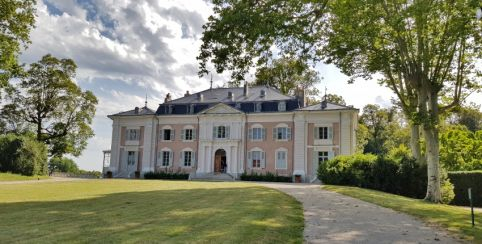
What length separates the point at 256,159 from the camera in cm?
3847

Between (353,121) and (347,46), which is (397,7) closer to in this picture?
(347,46)

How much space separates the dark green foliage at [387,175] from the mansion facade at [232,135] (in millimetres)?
11941

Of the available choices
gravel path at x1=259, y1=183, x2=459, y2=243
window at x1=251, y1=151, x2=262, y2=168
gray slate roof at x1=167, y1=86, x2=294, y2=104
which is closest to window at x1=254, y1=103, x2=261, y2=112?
gray slate roof at x1=167, y1=86, x2=294, y2=104

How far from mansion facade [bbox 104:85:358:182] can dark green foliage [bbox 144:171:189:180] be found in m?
1.41

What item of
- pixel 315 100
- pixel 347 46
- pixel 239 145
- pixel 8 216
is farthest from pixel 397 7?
pixel 315 100

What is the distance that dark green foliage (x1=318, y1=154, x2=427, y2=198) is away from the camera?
73.4 ft

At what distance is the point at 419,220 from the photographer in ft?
32.5

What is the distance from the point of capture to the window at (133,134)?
141ft

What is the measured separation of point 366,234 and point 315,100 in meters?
40.4

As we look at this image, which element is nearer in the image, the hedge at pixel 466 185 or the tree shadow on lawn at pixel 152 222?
the tree shadow on lawn at pixel 152 222

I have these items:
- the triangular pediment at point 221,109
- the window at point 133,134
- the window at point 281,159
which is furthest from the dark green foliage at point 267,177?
the window at point 133,134

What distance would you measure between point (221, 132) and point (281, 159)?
640 centimetres

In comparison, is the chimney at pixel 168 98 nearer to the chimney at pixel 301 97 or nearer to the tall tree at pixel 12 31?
the chimney at pixel 301 97

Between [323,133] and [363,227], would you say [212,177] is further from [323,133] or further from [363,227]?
[363,227]
